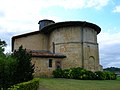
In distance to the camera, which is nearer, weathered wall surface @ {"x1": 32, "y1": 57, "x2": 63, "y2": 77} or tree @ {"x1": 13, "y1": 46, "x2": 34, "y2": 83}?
tree @ {"x1": 13, "y1": 46, "x2": 34, "y2": 83}

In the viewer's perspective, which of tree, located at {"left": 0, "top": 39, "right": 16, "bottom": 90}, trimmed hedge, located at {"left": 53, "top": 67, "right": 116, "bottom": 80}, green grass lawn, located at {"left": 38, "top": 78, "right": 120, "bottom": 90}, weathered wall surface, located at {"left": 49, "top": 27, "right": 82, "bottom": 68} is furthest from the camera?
weathered wall surface, located at {"left": 49, "top": 27, "right": 82, "bottom": 68}

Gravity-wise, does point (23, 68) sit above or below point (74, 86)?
above

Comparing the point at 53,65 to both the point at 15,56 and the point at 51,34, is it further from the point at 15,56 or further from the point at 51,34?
the point at 15,56

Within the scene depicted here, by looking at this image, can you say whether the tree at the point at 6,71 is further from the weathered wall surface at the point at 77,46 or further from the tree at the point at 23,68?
the weathered wall surface at the point at 77,46

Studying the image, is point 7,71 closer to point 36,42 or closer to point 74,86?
point 74,86

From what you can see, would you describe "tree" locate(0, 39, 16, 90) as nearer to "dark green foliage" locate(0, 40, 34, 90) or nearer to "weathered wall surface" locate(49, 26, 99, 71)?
"dark green foliage" locate(0, 40, 34, 90)

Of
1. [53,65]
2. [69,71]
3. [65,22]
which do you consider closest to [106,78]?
[69,71]

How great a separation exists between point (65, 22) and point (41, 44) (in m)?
7.20

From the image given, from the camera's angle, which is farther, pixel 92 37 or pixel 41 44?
pixel 41 44

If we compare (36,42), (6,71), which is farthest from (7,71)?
(36,42)

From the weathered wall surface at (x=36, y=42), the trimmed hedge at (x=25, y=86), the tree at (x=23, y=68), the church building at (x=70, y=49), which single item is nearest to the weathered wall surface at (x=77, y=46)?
the church building at (x=70, y=49)

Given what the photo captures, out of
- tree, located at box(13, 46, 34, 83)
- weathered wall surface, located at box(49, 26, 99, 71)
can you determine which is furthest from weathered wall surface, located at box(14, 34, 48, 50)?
tree, located at box(13, 46, 34, 83)

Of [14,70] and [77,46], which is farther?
[77,46]

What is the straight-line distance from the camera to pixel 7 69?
20.6m
